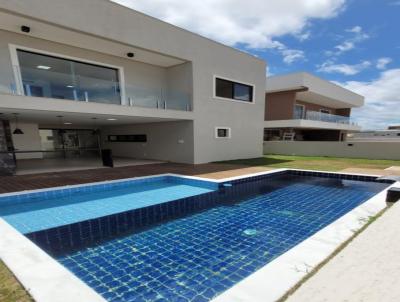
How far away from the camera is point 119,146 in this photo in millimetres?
16453

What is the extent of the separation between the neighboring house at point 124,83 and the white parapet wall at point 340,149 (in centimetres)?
371

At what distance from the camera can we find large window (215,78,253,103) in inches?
512

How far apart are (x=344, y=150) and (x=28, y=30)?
1877 cm

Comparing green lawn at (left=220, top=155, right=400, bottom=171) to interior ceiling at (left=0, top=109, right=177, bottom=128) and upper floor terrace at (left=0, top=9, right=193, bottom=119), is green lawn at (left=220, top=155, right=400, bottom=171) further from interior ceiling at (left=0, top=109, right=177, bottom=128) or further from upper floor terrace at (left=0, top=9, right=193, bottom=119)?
interior ceiling at (left=0, top=109, right=177, bottom=128)

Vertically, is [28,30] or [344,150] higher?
[28,30]

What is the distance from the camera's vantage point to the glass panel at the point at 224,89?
12958mm

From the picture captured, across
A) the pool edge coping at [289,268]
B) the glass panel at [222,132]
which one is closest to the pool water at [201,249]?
the pool edge coping at [289,268]

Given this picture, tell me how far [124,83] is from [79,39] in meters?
2.38

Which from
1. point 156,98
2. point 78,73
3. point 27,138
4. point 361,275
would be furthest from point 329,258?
point 27,138

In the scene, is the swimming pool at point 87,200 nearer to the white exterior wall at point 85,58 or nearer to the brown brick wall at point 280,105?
the white exterior wall at point 85,58

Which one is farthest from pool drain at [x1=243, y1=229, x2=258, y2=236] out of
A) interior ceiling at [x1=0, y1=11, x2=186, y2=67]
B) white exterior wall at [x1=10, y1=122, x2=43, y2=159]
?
white exterior wall at [x1=10, y1=122, x2=43, y2=159]

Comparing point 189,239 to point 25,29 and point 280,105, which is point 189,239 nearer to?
point 25,29

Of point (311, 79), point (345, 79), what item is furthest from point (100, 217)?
point (345, 79)

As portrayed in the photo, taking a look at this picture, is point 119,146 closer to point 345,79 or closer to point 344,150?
point 344,150
